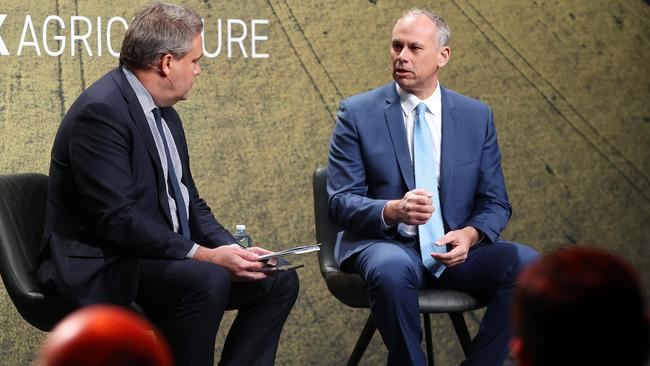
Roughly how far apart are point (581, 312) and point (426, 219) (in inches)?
92.4

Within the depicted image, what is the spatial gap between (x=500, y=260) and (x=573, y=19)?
1741 mm

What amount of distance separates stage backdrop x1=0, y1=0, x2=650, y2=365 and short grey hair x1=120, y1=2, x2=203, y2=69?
99 centimetres

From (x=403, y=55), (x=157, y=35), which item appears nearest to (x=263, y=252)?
(x=157, y=35)

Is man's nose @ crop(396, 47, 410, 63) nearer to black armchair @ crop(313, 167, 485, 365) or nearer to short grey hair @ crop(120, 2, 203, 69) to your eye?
black armchair @ crop(313, 167, 485, 365)

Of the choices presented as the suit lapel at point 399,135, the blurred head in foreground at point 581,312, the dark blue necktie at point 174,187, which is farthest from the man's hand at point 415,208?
the blurred head in foreground at point 581,312

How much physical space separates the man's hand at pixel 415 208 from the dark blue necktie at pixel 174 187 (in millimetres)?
711

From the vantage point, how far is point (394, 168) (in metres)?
3.45

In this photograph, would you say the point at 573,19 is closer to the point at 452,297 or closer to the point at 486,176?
the point at 486,176

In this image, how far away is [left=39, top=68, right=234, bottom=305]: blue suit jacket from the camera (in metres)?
2.85

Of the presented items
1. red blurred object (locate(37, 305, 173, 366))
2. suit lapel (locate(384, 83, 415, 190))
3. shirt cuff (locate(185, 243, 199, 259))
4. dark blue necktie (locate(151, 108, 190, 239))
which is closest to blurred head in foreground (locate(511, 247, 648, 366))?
red blurred object (locate(37, 305, 173, 366))

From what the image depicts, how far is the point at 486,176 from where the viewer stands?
11.7 feet

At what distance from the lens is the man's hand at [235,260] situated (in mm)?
2947

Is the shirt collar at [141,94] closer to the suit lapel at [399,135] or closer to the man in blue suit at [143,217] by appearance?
the man in blue suit at [143,217]

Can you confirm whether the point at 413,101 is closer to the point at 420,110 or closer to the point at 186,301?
the point at 420,110
